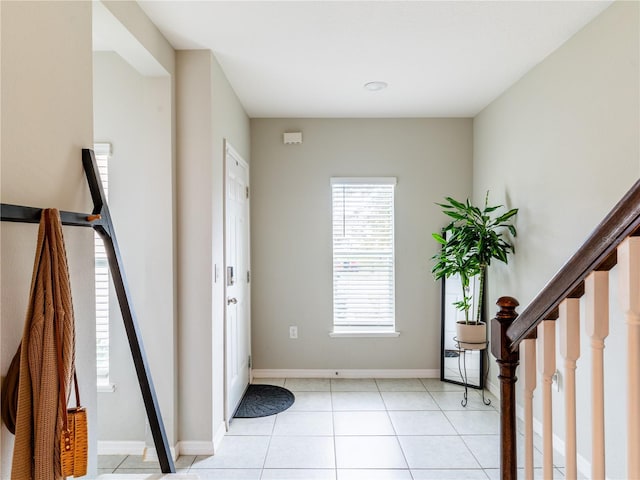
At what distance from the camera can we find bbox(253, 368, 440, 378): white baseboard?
4051 millimetres

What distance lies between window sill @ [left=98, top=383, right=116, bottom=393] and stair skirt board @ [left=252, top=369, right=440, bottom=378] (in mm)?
1641

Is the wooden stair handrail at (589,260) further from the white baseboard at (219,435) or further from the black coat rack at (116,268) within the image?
the white baseboard at (219,435)

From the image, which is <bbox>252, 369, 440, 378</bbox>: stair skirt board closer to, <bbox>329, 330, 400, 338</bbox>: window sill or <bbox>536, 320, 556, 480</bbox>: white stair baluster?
<bbox>329, 330, 400, 338</bbox>: window sill

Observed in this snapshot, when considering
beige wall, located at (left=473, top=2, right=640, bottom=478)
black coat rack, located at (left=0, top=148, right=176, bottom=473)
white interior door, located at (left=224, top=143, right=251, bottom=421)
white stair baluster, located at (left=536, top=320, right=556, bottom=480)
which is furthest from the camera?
white interior door, located at (left=224, top=143, right=251, bottom=421)

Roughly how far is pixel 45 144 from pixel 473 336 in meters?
3.22

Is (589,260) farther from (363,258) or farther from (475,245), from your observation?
(363,258)

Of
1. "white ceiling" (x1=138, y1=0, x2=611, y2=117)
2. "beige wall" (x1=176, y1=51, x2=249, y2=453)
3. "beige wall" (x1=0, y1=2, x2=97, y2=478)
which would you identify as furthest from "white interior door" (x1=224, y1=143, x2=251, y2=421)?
"beige wall" (x1=0, y1=2, x2=97, y2=478)

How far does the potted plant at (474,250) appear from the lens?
124 inches

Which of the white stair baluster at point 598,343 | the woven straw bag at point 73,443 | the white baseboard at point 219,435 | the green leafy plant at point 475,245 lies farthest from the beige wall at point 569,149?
the woven straw bag at point 73,443

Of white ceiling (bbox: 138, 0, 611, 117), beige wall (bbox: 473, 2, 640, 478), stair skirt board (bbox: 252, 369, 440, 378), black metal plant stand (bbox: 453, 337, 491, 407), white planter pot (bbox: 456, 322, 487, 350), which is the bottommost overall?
stair skirt board (bbox: 252, 369, 440, 378)

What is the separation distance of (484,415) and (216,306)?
7.40 ft

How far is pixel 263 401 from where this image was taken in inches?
136

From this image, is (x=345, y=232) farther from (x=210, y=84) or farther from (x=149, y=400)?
(x=149, y=400)

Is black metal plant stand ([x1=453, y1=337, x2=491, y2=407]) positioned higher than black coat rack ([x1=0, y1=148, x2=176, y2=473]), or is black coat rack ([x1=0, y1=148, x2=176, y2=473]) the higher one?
black coat rack ([x1=0, y1=148, x2=176, y2=473])
